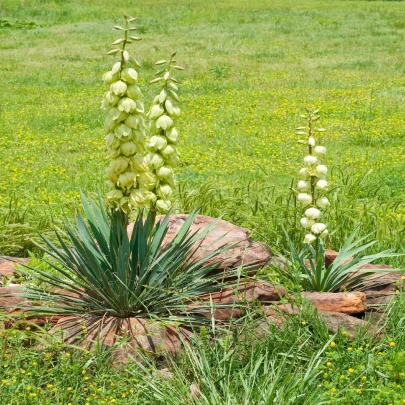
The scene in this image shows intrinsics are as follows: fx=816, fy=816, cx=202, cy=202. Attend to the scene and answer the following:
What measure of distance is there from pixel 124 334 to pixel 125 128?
122cm

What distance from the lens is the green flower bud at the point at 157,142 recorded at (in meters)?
5.05

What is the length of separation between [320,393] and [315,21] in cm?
2605

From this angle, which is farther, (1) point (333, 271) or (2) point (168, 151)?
(1) point (333, 271)

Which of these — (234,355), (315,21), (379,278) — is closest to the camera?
(234,355)

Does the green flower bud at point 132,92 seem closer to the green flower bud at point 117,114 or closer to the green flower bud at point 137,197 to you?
the green flower bud at point 117,114

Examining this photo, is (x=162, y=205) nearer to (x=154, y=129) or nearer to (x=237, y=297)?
(x=154, y=129)

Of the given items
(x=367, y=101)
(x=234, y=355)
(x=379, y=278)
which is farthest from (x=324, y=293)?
(x=367, y=101)

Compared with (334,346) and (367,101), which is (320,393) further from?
(367,101)

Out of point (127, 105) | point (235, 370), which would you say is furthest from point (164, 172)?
point (235, 370)

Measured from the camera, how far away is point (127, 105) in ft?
15.6

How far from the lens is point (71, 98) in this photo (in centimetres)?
1575

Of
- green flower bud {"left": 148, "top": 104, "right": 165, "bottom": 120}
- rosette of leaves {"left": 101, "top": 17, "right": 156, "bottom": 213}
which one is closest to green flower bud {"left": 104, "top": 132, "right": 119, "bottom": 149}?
rosette of leaves {"left": 101, "top": 17, "right": 156, "bottom": 213}

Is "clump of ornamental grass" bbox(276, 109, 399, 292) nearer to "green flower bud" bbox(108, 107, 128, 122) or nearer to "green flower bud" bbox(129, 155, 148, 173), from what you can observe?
"green flower bud" bbox(129, 155, 148, 173)

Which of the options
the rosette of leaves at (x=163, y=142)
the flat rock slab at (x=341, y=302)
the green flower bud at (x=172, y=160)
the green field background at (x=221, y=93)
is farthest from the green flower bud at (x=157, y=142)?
the green field background at (x=221, y=93)
